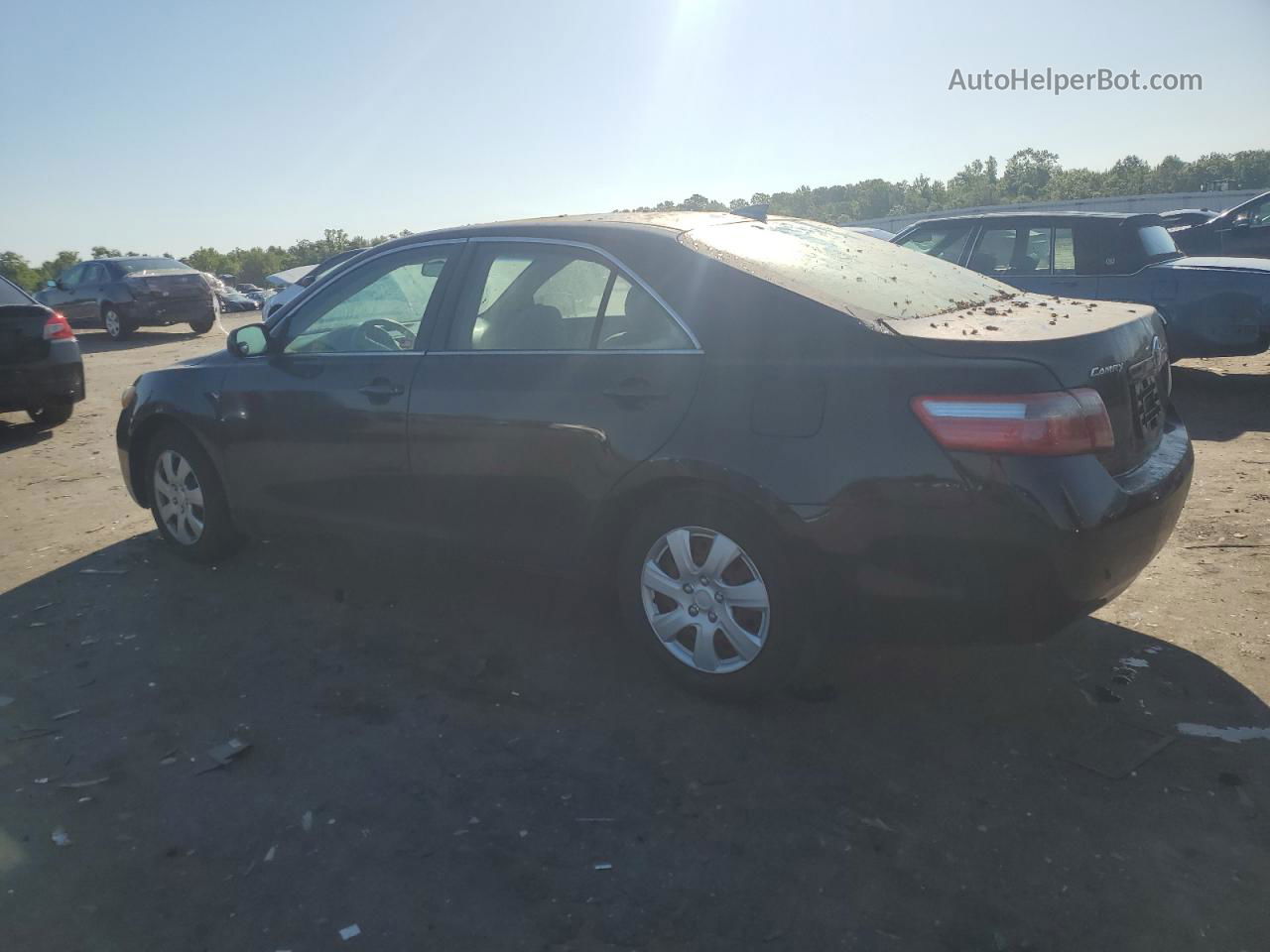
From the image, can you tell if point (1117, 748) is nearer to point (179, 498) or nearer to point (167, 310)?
point (179, 498)

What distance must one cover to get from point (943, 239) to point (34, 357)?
27.5 feet

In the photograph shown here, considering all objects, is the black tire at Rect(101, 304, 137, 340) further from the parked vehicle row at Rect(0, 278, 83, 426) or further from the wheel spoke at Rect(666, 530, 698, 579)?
the wheel spoke at Rect(666, 530, 698, 579)

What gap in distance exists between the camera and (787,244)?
13.1ft

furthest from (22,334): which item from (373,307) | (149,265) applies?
(149,265)

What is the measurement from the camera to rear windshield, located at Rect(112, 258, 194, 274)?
20.2 metres

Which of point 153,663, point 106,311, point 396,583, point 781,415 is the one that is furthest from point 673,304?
point 106,311

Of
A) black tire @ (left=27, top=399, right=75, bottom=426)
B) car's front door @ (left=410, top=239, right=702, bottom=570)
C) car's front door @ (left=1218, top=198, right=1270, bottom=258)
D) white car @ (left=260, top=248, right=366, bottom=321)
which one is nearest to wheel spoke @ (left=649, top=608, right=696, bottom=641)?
car's front door @ (left=410, top=239, right=702, bottom=570)

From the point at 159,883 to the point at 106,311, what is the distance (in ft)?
66.4

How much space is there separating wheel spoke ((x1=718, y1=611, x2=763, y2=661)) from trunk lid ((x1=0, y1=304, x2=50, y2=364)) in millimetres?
7998

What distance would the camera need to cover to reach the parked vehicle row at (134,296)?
19.8 metres

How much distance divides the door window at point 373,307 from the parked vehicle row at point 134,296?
1725 cm

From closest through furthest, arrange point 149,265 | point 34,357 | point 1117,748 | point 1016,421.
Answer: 1. point 1016,421
2. point 1117,748
3. point 34,357
4. point 149,265

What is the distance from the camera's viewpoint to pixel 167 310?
2003 cm

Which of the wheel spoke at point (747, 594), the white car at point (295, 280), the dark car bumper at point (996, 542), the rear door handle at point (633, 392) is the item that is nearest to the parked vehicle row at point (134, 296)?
the white car at point (295, 280)
